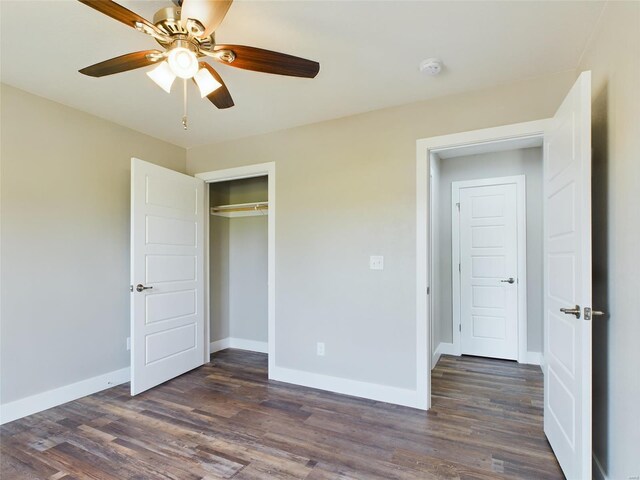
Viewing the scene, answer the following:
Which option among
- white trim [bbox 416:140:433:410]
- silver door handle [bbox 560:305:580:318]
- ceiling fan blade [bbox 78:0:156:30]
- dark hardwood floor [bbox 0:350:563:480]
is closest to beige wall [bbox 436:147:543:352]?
dark hardwood floor [bbox 0:350:563:480]

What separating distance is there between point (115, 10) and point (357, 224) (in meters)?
2.19

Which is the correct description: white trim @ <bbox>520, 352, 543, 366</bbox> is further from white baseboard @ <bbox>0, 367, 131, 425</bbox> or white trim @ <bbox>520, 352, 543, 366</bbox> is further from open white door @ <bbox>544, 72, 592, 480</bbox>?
white baseboard @ <bbox>0, 367, 131, 425</bbox>

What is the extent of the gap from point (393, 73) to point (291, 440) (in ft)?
8.57

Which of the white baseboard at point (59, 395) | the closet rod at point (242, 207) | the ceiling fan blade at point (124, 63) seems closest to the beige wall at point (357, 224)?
the closet rod at point (242, 207)

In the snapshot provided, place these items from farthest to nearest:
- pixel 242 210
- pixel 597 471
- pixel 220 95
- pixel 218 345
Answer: pixel 218 345 → pixel 242 210 → pixel 220 95 → pixel 597 471

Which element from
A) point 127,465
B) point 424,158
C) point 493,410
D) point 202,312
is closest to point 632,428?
point 493,410

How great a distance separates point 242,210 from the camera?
4352mm

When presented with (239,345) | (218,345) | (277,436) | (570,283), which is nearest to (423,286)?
(570,283)

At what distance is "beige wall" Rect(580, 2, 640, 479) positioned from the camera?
1438 mm

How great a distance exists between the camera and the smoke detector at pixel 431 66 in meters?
2.20

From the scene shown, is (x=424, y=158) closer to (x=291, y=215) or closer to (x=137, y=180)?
(x=291, y=215)

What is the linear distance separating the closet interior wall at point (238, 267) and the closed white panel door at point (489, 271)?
8.32ft

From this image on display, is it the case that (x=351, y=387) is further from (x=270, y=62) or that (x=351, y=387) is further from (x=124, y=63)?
(x=124, y=63)

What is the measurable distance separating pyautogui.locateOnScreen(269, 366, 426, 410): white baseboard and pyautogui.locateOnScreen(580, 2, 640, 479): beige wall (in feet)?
4.04
